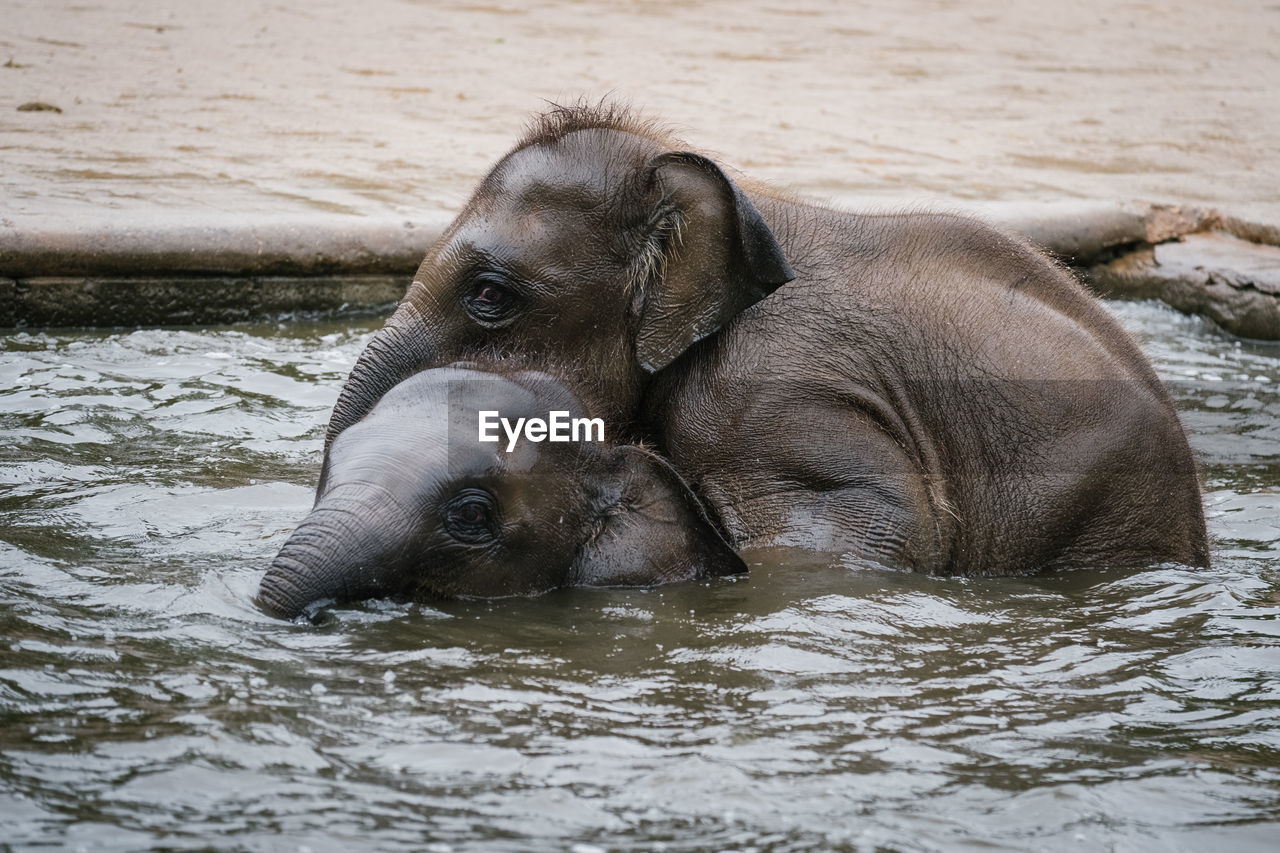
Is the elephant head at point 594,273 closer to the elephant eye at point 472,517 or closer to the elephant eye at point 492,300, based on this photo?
the elephant eye at point 492,300

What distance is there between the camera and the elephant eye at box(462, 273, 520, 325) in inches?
204

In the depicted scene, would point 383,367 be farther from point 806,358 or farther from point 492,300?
point 806,358

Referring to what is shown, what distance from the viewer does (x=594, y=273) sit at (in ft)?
17.0

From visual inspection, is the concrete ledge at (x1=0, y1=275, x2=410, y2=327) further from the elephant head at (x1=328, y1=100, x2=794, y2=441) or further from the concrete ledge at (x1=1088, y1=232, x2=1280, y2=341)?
the concrete ledge at (x1=1088, y1=232, x2=1280, y2=341)

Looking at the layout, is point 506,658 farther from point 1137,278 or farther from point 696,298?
point 1137,278

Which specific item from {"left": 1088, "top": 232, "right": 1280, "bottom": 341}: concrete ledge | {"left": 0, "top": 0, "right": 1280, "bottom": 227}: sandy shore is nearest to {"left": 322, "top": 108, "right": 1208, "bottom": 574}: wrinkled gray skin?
{"left": 0, "top": 0, "right": 1280, "bottom": 227}: sandy shore

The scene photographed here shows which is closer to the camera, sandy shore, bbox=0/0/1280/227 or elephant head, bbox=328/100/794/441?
elephant head, bbox=328/100/794/441

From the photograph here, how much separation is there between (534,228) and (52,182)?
15.9ft

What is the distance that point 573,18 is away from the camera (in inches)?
688

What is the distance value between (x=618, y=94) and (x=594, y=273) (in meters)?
8.33

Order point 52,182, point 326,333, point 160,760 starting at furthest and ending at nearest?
point 52,182 → point 326,333 → point 160,760

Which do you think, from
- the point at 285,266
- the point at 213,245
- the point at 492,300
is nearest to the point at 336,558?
the point at 492,300

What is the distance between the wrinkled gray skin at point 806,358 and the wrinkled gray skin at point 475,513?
0.74 feet

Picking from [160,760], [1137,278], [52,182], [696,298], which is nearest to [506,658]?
[160,760]
